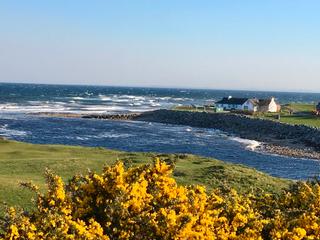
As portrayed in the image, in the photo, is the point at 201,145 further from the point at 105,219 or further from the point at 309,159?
the point at 105,219

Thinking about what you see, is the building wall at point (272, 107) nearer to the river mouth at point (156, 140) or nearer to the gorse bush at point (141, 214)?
the river mouth at point (156, 140)

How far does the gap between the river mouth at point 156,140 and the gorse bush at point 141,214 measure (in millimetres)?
39063

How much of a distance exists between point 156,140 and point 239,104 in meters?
57.6

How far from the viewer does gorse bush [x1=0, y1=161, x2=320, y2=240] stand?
10602mm

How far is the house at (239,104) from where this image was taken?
127875 mm

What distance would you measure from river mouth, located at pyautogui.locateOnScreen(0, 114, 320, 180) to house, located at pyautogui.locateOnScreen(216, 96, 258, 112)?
27.9m

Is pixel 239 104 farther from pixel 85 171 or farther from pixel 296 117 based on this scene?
pixel 85 171

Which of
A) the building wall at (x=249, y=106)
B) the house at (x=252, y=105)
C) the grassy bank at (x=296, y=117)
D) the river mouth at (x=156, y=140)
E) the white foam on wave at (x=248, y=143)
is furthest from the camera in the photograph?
the house at (x=252, y=105)

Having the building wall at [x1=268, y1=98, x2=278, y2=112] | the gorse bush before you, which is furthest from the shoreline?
the gorse bush

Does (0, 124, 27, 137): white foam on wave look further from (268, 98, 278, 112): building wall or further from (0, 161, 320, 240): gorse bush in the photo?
(0, 161, 320, 240): gorse bush

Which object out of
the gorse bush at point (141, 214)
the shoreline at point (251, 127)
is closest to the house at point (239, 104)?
the shoreline at point (251, 127)

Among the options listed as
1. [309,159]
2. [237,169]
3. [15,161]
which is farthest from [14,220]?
[309,159]

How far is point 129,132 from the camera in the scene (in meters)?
89.2

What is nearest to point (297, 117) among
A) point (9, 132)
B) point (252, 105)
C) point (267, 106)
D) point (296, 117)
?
point (296, 117)
